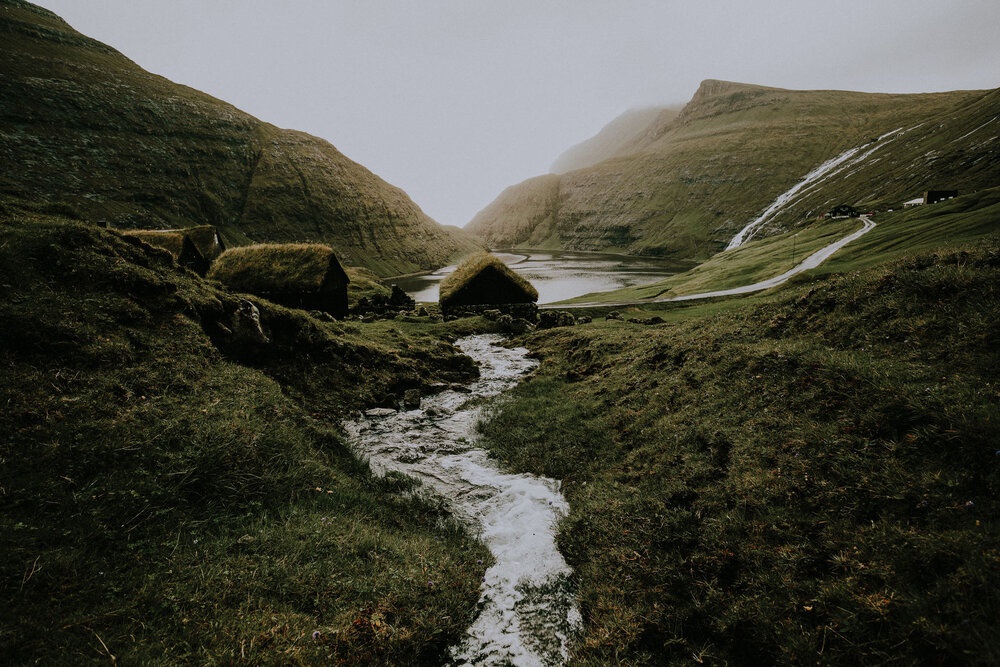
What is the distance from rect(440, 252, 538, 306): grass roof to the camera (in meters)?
34.9

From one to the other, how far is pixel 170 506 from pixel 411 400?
8070mm

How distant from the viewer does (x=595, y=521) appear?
22.2ft

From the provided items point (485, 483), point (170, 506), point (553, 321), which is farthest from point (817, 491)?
point (553, 321)

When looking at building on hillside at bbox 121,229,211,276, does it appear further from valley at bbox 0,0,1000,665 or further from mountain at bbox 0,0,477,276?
mountain at bbox 0,0,477,276

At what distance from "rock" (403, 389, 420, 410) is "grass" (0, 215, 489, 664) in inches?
158

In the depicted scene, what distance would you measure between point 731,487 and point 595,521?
7.56 ft

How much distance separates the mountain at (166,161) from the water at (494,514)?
4472 inches

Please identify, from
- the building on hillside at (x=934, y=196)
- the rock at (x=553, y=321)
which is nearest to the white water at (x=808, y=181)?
the building on hillside at (x=934, y=196)

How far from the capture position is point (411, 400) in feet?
43.0

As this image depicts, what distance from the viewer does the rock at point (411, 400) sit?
515 inches

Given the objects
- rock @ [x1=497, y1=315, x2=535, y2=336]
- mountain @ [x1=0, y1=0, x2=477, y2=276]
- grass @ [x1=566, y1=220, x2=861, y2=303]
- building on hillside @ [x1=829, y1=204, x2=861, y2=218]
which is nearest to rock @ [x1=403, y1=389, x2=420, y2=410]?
rock @ [x1=497, y1=315, x2=535, y2=336]

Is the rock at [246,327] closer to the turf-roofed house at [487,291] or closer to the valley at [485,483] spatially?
the valley at [485,483]

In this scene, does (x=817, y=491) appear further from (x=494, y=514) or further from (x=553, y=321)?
Answer: (x=553, y=321)

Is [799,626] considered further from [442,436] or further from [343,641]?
[442,436]
